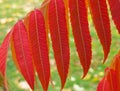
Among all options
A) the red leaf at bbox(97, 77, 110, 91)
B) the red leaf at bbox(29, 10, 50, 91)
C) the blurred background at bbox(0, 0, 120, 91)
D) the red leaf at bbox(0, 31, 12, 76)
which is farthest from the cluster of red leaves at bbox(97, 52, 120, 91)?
the blurred background at bbox(0, 0, 120, 91)

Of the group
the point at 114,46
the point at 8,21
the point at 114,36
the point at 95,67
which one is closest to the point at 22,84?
the point at 95,67

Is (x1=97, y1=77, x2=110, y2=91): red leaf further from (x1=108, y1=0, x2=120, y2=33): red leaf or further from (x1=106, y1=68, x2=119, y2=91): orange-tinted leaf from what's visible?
(x1=108, y1=0, x2=120, y2=33): red leaf

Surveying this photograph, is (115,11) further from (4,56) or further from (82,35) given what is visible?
(4,56)

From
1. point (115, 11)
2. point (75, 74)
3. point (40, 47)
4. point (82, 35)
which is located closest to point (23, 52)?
point (40, 47)

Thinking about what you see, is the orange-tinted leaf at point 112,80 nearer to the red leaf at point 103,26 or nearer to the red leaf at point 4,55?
the red leaf at point 103,26

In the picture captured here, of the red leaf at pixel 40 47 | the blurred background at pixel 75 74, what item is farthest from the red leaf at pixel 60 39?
the blurred background at pixel 75 74
